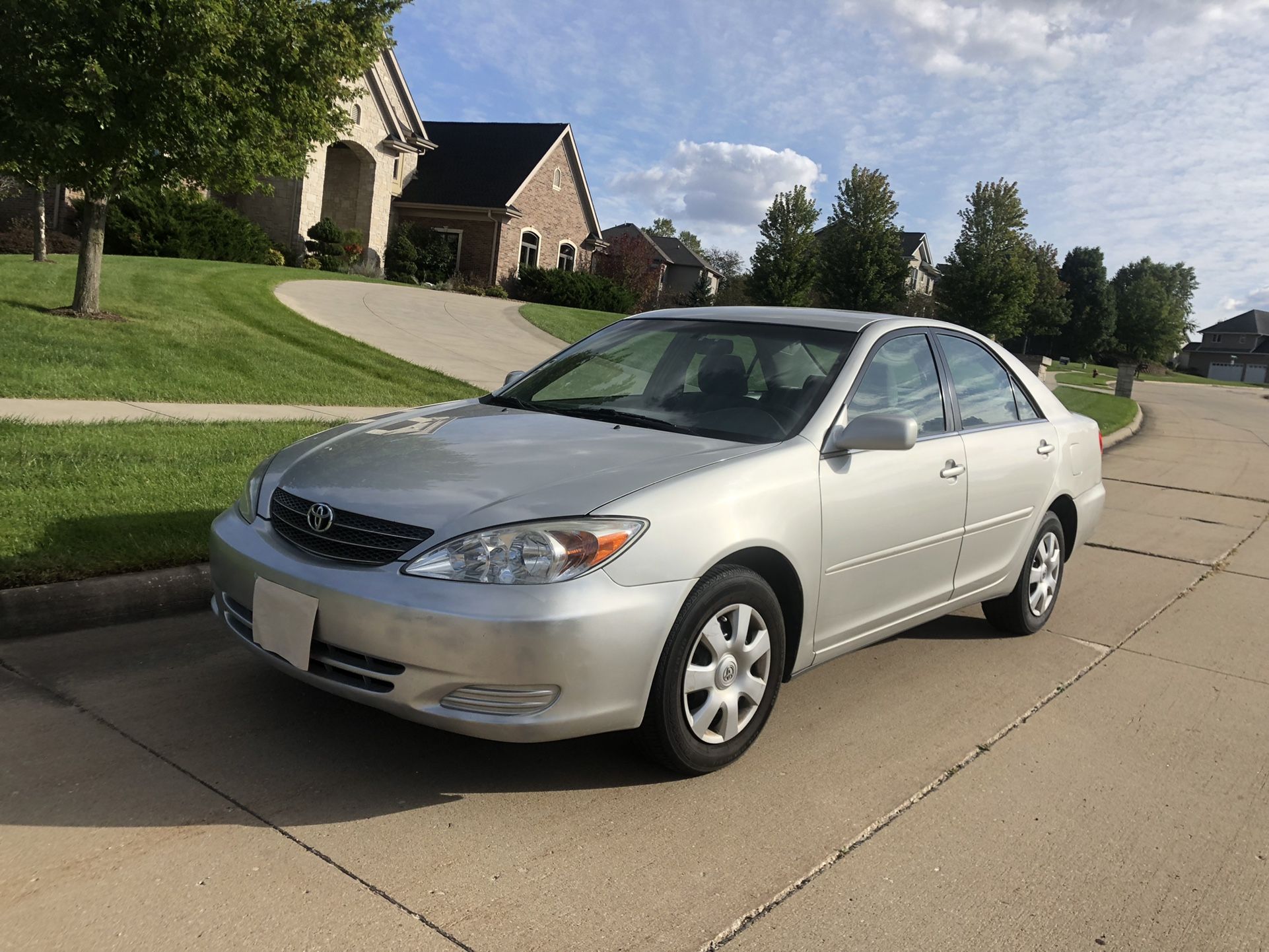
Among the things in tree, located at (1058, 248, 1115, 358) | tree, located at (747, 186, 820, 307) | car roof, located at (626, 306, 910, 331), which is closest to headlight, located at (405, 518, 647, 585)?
car roof, located at (626, 306, 910, 331)

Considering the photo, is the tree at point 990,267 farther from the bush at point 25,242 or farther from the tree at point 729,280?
the bush at point 25,242

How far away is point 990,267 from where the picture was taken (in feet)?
166

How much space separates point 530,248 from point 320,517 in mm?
37377

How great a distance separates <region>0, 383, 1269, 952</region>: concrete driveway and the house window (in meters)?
35.3

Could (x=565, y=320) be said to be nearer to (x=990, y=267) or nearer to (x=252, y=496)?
(x=252, y=496)

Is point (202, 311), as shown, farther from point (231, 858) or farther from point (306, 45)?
point (231, 858)

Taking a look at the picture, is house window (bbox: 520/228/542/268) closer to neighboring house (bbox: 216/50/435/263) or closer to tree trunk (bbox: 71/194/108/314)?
neighboring house (bbox: 216/50/435/263)

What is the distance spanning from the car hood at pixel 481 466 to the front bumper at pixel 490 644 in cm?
23

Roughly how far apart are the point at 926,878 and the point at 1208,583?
527 centimetres

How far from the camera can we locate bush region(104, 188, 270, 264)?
25.5 meters

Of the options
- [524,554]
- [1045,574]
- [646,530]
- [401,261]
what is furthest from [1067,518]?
[401,261]

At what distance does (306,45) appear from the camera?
12625 mm

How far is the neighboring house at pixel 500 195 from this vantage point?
1458 inches

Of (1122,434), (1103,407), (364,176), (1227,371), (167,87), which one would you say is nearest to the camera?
(167,87)
